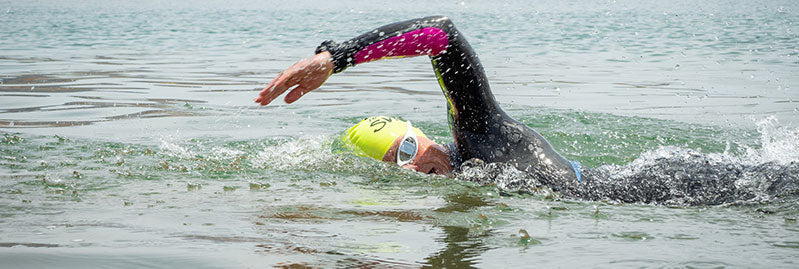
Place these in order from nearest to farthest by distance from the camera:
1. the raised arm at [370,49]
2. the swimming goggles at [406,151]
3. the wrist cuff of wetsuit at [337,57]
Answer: the raised arm at [370,49]
the wrist cuff of wetsuit at [337,57]
the swimming goggles at [406,151]

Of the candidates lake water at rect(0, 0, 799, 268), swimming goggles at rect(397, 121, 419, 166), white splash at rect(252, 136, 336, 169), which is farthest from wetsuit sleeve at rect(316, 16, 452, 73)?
white splash at rect(252, 136, 336, 169)

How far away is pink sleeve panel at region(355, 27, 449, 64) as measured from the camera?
4.39 meters

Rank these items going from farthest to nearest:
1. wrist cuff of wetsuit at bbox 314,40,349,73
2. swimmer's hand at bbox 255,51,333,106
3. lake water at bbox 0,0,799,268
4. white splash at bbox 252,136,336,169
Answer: white splash at bbox 252,136,336,169 → wrist cuff of wetsuit at bbox 314,40,349,73 → swimmer's hand at bbox 255,51,333,106 → lake water at bbox 0,0,799,268

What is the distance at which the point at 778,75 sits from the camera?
12727 mm

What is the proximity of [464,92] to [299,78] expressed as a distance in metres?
1.04

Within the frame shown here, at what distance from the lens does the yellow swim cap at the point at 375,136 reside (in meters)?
5.11

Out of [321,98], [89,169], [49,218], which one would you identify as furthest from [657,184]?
[321,98]

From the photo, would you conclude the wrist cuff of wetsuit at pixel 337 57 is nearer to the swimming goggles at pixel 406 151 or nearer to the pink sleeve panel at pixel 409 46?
the pink sleeve panel at pixel 409 46

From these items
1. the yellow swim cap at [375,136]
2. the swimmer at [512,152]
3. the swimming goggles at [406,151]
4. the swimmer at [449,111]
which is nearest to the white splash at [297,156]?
the yellow swim cap at [375,136]

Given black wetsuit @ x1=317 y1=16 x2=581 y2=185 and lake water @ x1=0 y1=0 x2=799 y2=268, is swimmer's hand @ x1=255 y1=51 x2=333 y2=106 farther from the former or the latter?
lake water @ x1=0 y1=0 x2=799 y2=268

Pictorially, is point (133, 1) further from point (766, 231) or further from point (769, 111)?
point (766, 231)

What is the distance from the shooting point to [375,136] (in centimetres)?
515

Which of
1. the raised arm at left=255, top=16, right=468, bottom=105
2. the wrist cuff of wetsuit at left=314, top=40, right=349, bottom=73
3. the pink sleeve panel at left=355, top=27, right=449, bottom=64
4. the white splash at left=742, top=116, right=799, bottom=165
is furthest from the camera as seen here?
the white splash at left=742, top=116, right=799, bottom=165

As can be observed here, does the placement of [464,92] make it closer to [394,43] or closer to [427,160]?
[394,43]
